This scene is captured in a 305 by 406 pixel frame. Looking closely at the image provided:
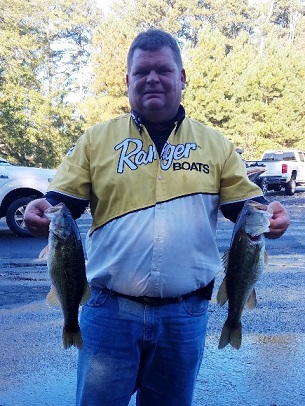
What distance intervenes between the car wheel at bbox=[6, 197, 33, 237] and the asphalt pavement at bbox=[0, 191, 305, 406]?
130 inches

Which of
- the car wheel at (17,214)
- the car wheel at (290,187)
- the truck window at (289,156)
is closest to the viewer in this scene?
the car wheel at (17,214)

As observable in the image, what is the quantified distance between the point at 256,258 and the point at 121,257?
0.55 meters

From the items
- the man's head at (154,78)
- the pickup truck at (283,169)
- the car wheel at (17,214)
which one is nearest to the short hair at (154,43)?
the man's head at (154,78)

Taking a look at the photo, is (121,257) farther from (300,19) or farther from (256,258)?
(300,19)

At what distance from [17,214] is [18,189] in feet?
1.62

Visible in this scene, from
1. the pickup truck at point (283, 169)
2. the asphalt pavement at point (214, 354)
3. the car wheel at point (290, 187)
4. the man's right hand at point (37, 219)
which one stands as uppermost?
the man's right hand at point (37, 219)

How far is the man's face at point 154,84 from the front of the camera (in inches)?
94.0

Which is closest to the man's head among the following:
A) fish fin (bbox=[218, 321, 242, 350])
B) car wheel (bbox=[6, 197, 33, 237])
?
fish fin (bbox=[218, 321, 242, 350])

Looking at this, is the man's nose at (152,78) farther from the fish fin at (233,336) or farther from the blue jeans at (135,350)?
the fish fin at (233,336)

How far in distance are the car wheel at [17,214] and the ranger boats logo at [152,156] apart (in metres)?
8.72

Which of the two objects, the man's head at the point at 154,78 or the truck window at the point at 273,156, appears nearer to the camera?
the man's head at the point at 154,78

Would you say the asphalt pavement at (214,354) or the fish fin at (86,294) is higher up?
the fish fin at (86,294)

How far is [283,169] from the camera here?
23297 mm

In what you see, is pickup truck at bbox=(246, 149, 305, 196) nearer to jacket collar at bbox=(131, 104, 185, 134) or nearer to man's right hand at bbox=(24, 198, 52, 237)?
jacket collar at bbox=(131, 104, 185, 134)
